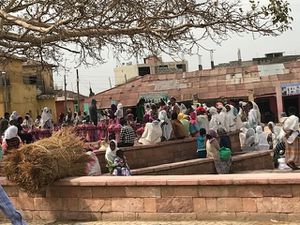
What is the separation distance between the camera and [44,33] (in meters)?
12.0

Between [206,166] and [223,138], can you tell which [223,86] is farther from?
[206,166]

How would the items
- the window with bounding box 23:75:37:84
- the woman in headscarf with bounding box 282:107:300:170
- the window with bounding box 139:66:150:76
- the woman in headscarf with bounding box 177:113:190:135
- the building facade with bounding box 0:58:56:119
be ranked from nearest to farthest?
the woman in headscarf with bounding box 282:107:300:170, the woman in headscarf with bounding box 177:113:190:135, the building facade with bounding box 0:58:56:119, the window with bounding box 23:75:37:84, the window with bounding box 139:66:150:76

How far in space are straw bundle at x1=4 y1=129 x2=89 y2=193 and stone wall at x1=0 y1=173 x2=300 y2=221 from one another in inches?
7.5

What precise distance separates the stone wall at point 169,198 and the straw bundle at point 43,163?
19 cm

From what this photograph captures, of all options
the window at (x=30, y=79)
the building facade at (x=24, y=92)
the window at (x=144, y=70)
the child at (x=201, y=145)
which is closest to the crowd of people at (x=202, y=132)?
the child at (x=201, y=145)

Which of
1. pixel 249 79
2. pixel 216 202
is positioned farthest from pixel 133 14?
pixel 249 79

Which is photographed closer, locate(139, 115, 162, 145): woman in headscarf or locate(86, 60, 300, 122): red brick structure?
locate(139, 115, 162, 145): woman in headscarf

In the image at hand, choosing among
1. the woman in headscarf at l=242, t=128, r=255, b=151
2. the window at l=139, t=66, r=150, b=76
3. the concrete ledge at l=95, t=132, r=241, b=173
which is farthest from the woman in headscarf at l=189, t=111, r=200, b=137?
the window at l=139, t=66, r=150, b=76

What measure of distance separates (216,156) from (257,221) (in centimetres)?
684

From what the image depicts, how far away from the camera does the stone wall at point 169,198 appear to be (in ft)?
21.3

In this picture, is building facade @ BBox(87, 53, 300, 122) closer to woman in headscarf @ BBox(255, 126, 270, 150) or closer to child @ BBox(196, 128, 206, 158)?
woman in headscarf @ BBox(255, 126, 270, 150)

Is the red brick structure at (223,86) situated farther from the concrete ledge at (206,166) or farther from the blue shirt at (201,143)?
the blue shirt at (201,143)

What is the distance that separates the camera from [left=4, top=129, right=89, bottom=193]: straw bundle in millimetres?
7738

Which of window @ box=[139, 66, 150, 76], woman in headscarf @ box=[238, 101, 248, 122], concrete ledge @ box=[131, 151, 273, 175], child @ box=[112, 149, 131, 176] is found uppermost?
window @ box=[139, 66, 150, 76]
